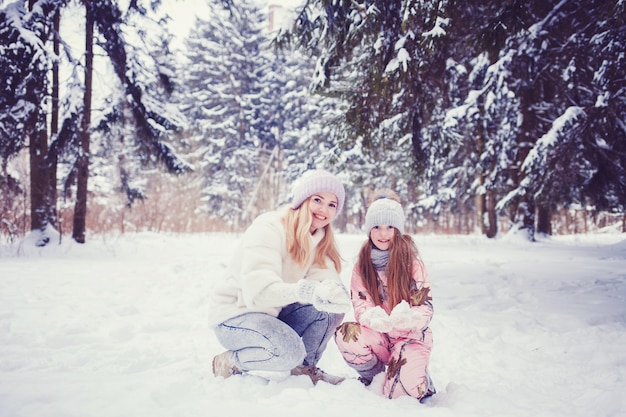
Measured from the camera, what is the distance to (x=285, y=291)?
2.12m

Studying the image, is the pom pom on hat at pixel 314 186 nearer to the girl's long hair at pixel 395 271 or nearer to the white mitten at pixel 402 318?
the girl's long hair at pixel 395 271

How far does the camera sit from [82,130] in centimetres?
876

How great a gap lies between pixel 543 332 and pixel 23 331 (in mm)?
4414

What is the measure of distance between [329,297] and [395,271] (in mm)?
705

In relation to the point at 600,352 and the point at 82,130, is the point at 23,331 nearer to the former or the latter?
the point at 600,352

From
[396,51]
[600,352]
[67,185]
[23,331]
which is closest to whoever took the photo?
[600,352]

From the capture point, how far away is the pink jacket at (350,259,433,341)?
Result: 2385 millimetres

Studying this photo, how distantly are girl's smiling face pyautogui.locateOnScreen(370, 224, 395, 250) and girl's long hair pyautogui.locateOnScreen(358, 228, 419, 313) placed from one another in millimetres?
36

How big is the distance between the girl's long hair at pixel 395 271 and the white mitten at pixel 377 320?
31 cm

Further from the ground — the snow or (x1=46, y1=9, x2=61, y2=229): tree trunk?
(x1=46, y1=9, x2=61, y2=229): tree trunk

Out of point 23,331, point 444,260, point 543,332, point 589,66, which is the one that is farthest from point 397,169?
point 23,331

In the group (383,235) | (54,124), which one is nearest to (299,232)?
(383,235)

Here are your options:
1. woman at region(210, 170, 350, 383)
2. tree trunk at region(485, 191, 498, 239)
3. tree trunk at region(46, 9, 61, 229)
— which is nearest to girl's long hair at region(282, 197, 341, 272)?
woman at region(210, 170, 350, 383)

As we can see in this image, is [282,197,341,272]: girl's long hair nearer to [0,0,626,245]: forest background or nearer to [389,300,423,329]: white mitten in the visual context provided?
[389,300,423,329]: white mitten
